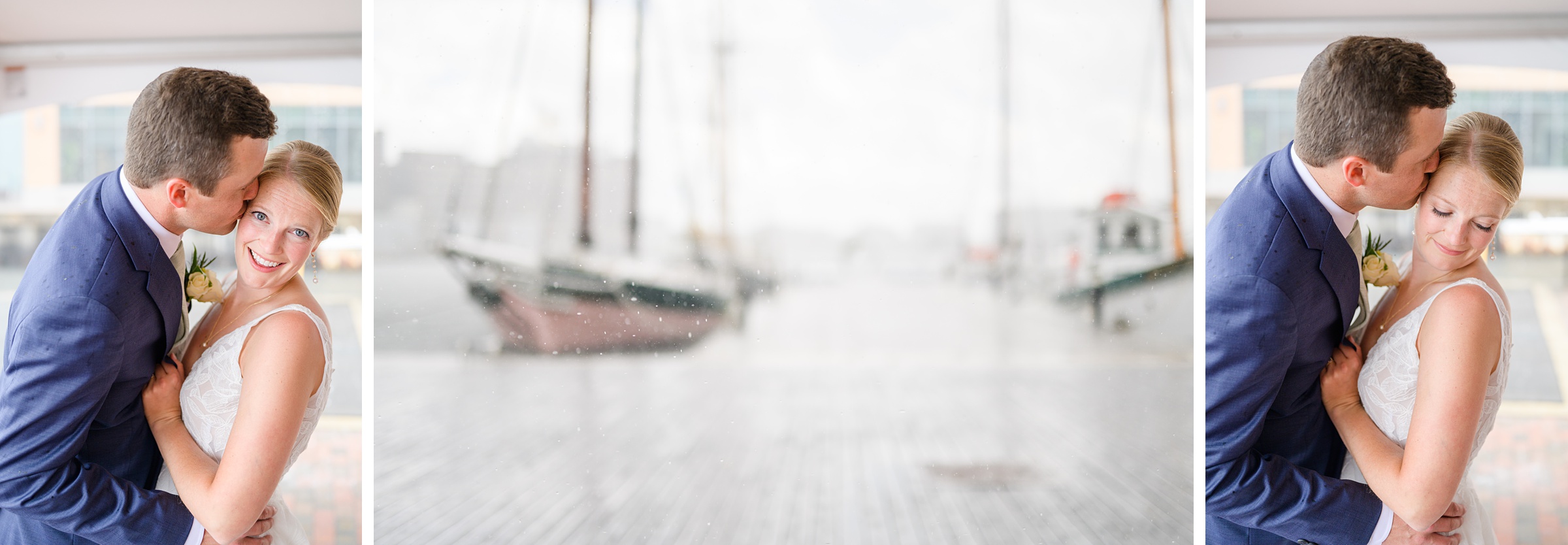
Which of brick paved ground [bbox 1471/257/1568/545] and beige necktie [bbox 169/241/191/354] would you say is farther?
brick paved ground [bbox 1471/257/1568/545]

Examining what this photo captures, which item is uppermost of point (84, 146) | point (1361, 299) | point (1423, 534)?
point (84, 146)

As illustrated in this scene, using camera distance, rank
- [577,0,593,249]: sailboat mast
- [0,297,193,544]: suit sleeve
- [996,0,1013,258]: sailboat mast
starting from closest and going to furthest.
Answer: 1. [0,297,193,544]: suit sleeve
2. [996,0,1013,258]: sailboat mast
3. [577,0,593,249]: sailboat mast

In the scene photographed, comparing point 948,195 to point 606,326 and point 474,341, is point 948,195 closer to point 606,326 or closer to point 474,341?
point 606,326

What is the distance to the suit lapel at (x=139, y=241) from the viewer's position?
1.04 m

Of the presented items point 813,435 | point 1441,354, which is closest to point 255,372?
point 1441,354

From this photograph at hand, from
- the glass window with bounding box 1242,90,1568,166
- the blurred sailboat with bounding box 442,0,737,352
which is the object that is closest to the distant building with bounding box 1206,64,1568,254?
the glass window with bounding box 1242,90,1568,166

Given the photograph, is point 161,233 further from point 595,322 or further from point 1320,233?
point 595,322

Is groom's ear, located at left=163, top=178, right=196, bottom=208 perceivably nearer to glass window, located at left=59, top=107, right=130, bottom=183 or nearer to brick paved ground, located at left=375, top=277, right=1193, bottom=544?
glass window, located at left=59, top=107, right=130, bottom=183

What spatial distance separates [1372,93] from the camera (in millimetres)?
1062

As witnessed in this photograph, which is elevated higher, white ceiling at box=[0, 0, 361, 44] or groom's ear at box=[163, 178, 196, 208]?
white ceiling at box=[0, 0, 361, 44]

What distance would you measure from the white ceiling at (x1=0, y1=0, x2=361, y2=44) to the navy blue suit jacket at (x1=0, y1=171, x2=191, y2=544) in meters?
0.75

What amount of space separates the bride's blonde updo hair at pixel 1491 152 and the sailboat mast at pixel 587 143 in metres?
2.83

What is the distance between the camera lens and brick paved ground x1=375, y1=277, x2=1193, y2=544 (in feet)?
11.5

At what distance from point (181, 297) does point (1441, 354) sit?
193cm
